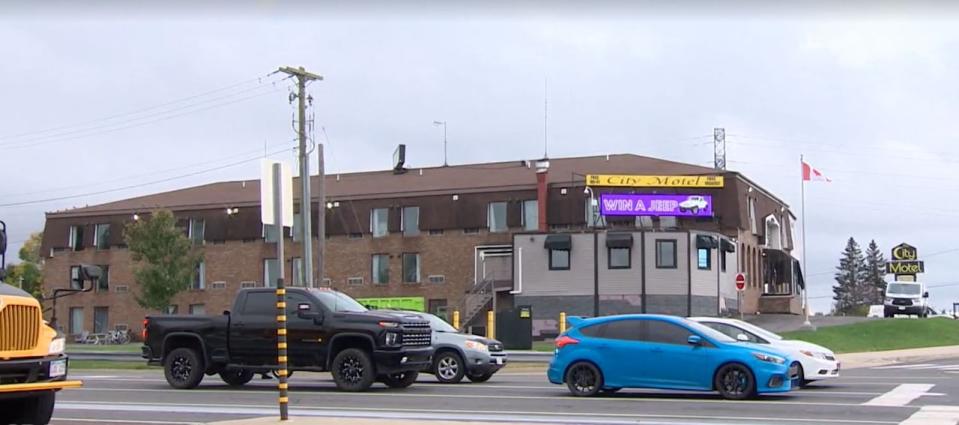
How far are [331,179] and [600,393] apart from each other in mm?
47599

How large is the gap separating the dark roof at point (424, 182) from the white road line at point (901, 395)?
33.9 metres

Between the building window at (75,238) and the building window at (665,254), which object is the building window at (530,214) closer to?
the building window at (665,254)

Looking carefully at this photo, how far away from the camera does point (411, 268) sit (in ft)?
193

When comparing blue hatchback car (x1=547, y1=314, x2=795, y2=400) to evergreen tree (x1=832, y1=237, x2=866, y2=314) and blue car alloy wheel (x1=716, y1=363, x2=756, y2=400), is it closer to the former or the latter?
blue car alloy wheel (x1=716, y1=363, x2=756, y2=400)

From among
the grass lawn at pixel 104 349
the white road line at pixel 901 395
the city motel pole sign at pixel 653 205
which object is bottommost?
the grass lawn at pixel 104 349

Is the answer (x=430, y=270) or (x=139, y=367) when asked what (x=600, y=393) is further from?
(x=430, y=270)

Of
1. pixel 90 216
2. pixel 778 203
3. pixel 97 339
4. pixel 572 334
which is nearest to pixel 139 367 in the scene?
pixel 572 334

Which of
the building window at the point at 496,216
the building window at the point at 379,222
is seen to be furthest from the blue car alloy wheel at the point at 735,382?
the building window at the point at 379,222

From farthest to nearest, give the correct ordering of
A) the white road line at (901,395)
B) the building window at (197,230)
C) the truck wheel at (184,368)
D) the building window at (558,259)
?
1. the building window at (197,230)
2. the building window at (558,259)
3. the truck wheel at (184,368)
4. the white road line at (901,395)

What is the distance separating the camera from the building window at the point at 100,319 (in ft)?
213

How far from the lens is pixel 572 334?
2023 cm

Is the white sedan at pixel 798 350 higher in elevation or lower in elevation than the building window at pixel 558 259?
lower

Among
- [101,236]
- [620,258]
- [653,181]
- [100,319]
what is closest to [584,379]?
[620,258]

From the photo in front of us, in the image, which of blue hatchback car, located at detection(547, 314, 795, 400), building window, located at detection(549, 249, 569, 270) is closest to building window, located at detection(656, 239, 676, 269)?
building window, located at detection(549, 249, 569, 270)
